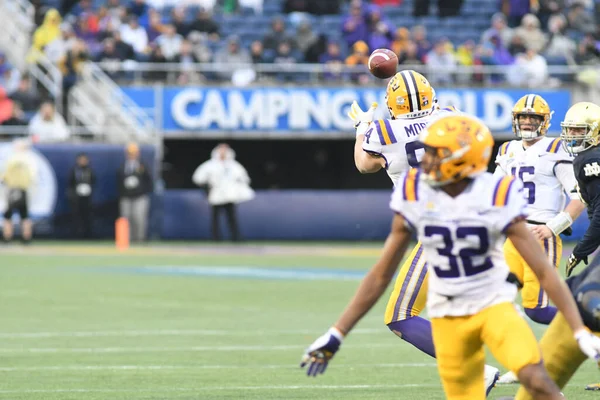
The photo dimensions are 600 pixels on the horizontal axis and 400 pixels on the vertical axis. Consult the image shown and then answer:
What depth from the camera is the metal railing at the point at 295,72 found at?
22.8 meters

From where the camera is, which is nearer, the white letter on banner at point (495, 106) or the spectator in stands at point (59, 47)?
the spectator in stands at point (59, 47)

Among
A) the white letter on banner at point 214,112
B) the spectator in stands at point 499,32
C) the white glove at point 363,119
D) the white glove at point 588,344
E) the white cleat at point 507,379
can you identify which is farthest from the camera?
the spectator in stands at point 499,32

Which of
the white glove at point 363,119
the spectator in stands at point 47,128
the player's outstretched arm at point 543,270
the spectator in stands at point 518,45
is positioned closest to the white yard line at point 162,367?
the white glove at point 363,119

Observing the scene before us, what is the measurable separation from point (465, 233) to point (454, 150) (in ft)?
1.14

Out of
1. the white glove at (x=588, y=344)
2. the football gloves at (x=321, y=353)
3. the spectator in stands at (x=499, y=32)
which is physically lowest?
the football gloves at (x=321, y=353)

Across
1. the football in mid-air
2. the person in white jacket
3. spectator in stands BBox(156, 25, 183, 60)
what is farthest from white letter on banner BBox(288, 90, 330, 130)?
the football in mid-air

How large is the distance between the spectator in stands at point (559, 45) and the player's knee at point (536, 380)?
64.9 feet

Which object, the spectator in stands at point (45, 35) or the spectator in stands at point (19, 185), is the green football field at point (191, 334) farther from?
the spectator in stands at point (45, 35)

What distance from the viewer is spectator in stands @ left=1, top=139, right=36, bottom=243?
21.2 meters

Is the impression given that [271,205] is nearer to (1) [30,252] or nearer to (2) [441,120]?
(1) [30,252]

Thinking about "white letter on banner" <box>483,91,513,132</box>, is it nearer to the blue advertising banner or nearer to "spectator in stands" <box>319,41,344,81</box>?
the blue advertising banner

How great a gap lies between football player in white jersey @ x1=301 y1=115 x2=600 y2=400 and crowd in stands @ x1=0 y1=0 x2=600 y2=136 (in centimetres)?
1763

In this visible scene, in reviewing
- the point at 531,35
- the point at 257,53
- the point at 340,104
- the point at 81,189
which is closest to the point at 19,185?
the point at 81,189

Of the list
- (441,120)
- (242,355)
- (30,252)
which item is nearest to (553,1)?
(30,252)
